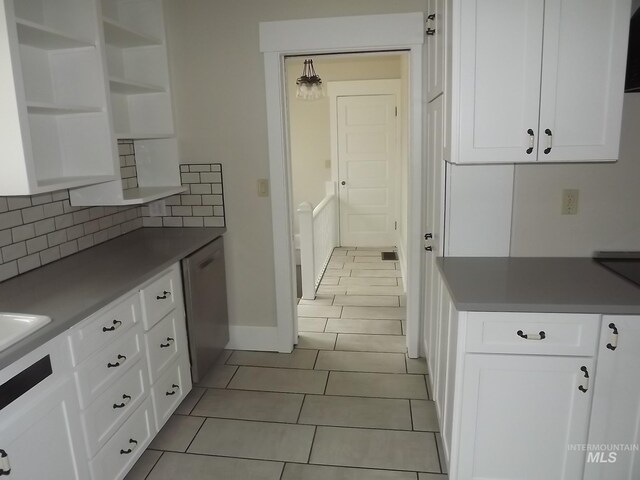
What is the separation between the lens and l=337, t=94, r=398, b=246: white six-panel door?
6000 mm

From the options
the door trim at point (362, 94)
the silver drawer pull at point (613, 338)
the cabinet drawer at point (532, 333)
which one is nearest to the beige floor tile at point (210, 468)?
the cabinet drawer at point (532, 333)

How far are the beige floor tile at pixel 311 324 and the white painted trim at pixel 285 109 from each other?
0.40 meters

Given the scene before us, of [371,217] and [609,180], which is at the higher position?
[609,180]

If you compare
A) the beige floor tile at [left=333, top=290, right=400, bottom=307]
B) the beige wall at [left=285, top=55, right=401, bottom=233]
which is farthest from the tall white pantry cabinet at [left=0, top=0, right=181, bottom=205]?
the beige wall at [left=285, top=55, right=401, bottom=233]

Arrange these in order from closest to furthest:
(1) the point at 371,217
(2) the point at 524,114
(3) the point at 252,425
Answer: (2) the point at 524,114 < (3) the point at 252,425 < (1) the point at 371,217

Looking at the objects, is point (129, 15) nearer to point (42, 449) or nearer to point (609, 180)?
point (42, 449)

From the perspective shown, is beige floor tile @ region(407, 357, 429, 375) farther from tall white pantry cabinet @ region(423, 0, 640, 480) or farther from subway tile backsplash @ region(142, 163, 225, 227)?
subway tile backsplash @ region(142, 163, 225, 227)

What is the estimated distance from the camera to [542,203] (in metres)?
2.33

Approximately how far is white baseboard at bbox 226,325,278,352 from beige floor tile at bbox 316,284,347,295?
4.13 ft

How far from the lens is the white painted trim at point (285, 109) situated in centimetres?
282

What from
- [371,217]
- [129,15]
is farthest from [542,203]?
[371,217]

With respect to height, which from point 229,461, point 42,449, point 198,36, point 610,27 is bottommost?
point 229,461

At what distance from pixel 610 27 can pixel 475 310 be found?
122 centimetres

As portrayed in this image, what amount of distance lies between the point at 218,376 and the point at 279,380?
40 centimetres
